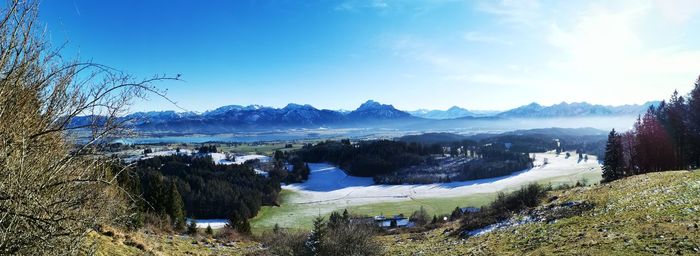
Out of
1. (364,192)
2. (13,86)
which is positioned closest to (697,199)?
(13,86)

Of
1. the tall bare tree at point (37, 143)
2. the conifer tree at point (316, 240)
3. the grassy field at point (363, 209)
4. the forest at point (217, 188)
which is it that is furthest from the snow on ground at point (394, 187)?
the tall bare tree at point (37, 143)

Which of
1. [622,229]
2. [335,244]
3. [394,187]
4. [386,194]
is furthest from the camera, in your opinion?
[394,187]

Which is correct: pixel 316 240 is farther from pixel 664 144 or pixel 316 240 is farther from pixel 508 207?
pixel 664 144

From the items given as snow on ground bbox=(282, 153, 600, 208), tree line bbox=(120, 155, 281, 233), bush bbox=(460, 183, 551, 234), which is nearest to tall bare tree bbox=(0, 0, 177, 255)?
bush bbox=(460, 183, 551, 234)

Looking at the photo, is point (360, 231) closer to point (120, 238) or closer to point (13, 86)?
point (120, 238)

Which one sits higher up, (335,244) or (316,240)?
(316,240)

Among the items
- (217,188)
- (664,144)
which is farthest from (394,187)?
(664,144)

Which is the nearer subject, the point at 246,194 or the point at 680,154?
the point at 680,154
